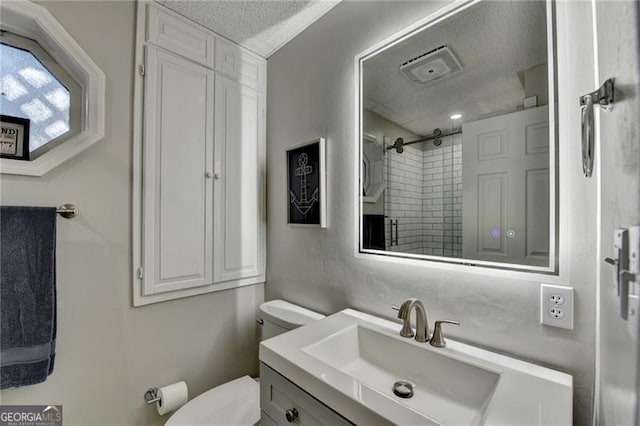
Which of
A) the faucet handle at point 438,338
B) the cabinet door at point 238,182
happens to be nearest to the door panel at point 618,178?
the faucet handle at point 438,338

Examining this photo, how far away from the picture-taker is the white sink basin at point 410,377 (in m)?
0.55

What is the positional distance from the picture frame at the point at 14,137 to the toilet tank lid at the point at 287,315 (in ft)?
3.90

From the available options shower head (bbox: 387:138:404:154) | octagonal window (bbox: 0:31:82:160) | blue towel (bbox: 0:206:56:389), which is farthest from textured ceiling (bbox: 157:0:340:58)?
blue towel (bbox: 0:206:56:389)

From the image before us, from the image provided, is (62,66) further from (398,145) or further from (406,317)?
(406,317)

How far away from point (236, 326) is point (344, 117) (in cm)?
136

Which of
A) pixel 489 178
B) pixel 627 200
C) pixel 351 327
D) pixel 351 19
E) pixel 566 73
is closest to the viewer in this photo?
pixel 627 200

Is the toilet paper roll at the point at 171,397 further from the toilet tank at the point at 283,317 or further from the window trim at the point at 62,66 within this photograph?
the window trim at the point at 62,66

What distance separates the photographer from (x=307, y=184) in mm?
1392

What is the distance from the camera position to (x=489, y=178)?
2.74 feet

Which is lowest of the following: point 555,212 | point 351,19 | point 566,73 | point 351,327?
point 351,327

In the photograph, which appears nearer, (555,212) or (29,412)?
(555,212)

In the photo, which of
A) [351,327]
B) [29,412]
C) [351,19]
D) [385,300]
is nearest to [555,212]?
[385,300]

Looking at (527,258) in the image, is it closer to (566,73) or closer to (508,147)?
(508,147)

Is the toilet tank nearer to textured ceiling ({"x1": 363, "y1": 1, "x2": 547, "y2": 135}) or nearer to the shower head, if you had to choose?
the shower head
